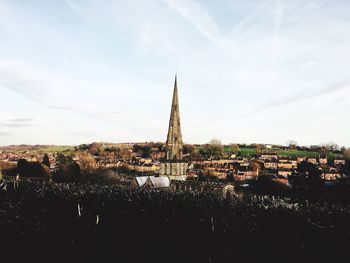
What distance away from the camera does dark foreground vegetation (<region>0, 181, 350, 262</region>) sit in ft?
83.4

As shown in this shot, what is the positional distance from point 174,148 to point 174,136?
244 cm

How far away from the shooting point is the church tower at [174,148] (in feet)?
234

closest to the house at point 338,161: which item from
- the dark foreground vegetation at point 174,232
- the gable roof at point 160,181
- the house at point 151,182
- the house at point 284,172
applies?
the house at point 284,172

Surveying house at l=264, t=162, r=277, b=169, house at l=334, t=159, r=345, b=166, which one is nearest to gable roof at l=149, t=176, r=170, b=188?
house at l=264, t=162, r=277, b=169

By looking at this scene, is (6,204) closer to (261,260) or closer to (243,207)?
(243,207)

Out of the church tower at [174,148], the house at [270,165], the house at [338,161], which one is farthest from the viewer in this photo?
the house at [270,165]

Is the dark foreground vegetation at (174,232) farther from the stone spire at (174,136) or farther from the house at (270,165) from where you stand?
the house at (270,165)

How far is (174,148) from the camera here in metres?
71.4

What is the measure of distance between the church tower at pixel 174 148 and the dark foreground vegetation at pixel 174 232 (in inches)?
1401

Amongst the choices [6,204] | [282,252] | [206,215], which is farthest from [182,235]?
[6,204]

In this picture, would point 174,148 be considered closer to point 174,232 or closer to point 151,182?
point 151,182

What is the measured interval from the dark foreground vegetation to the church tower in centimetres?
3558

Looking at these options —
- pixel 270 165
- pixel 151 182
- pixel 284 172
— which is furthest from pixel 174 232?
pixel 270 165

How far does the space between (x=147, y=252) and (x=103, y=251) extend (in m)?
3.33
